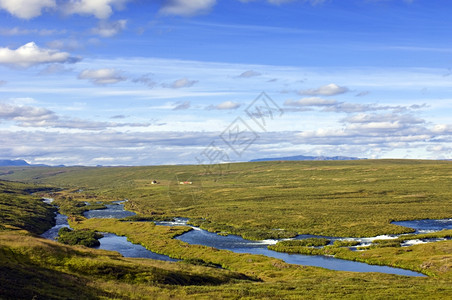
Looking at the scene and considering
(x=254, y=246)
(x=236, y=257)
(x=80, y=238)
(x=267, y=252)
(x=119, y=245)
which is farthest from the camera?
(x=80, y=238)

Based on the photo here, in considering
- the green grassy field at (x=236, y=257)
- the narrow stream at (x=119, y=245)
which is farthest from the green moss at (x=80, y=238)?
the green grassy field at (x=236, y=257)

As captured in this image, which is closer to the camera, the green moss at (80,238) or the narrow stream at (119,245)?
the narrow stream at (119,245)

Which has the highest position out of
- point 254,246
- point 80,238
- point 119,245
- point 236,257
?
point 80,238

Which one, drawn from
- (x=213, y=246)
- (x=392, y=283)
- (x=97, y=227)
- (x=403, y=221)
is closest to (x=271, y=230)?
(x=213, y=246)

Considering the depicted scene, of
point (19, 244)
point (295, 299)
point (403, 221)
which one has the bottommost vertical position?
point (403, 221)

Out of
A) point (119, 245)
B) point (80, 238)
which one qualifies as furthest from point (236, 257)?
point (80, 238)

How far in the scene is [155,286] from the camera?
3609 cm

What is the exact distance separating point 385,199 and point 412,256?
290 ft

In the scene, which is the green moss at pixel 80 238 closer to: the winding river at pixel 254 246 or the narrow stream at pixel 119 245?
the narrow stream at pixel 119 245

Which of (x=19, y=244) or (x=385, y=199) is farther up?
(x=19, y=244)

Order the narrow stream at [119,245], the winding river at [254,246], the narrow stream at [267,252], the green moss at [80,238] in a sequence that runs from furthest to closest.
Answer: the green moss at [80,238] < the narrow stream at [119,245] < the winding river at [254,246] < the narrow stream at [267,252]

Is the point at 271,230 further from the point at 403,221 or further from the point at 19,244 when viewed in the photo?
the point at 19,244

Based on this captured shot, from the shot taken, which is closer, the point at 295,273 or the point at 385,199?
the point at 295,273

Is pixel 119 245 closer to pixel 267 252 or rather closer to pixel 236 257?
pixel 236 257
